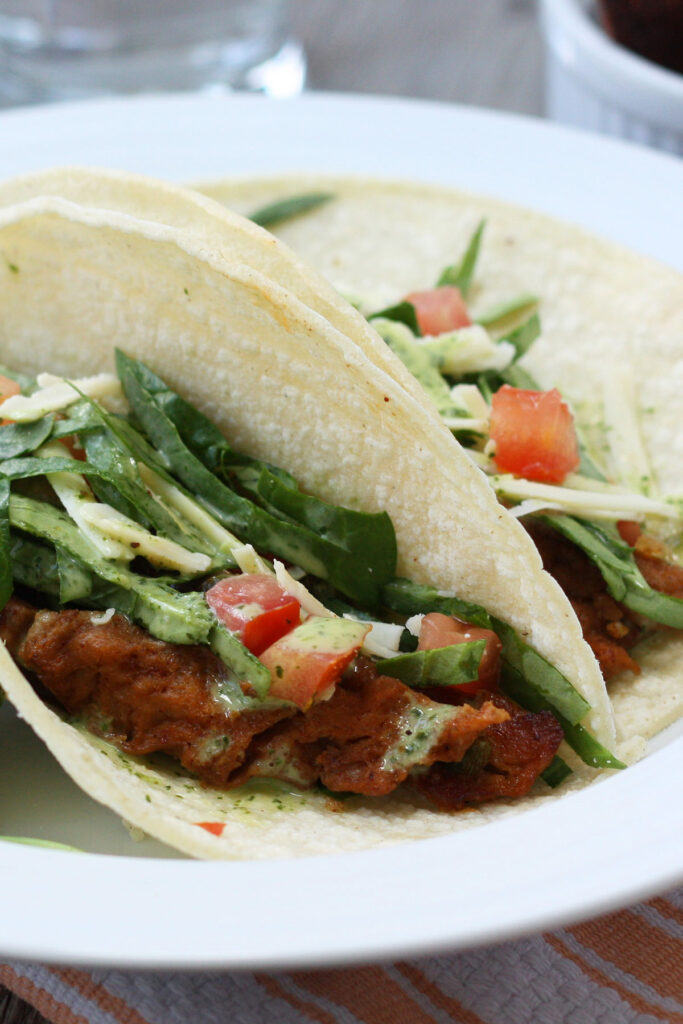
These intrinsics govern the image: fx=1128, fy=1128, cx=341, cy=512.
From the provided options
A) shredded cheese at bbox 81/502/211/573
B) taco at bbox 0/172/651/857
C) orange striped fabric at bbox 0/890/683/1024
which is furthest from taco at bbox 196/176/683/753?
shredded cheese at bbox 81/502/211/573

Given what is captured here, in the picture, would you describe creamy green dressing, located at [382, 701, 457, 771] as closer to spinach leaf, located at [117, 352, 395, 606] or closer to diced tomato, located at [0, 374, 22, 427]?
spinach leaf, located at [117, 352, 395, 606]

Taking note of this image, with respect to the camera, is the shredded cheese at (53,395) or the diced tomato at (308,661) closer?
the diced tomato at (308,661)

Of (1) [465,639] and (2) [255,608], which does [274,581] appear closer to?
(2) [255,608]

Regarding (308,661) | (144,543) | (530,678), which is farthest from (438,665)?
(144,543)

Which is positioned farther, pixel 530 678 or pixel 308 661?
pixel 530 678

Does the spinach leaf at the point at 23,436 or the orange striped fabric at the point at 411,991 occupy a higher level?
the spinach leaf at the point at 23,436

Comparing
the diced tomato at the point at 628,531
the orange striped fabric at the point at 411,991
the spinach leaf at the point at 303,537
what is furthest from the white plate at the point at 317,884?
the spinach leaf at the point at 303,537

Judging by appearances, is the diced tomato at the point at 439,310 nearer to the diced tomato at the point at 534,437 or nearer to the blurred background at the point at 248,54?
Result: the diced tomato at the point at 534,437
